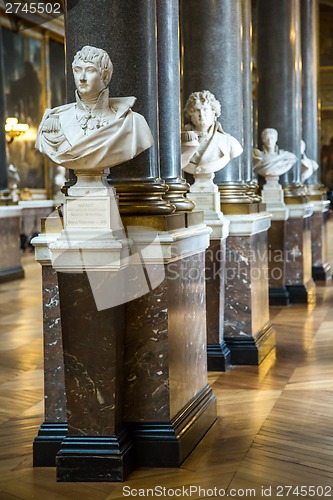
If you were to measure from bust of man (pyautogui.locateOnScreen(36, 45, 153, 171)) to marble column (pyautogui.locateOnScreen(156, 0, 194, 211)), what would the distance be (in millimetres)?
780

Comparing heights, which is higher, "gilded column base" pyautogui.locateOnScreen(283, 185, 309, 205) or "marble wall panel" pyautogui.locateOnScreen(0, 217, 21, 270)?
"gilded column base" pyautogui.locateOnScreen(283, 185, 309, 205)

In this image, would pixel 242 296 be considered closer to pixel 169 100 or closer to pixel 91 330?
pixel 169 100

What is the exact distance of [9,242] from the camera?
42.7 feet

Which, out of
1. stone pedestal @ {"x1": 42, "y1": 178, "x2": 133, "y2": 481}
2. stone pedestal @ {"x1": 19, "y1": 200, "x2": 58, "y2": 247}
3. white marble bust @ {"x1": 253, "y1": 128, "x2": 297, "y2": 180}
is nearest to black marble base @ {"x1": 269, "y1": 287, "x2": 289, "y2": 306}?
white marble bust @ {"x1": 253, "y1": 128, "x2": 297, "y2": 180}

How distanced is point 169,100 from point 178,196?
551 mm

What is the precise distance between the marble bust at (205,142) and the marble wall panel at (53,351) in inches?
91.3

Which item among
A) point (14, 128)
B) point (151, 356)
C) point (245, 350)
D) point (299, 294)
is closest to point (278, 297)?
point (299, 294)

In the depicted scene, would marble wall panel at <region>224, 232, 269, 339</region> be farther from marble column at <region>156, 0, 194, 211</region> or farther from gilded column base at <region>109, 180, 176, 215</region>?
gilded column base at <region>109, 180, 176, 215</region>

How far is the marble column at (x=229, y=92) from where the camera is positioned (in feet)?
22.6

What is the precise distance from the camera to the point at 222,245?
6.57 meters

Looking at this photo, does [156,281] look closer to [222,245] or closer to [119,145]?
[119,145]

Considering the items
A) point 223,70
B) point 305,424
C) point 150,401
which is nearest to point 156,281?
point 150,401

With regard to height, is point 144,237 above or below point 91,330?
above

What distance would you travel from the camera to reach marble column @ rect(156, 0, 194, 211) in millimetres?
4820
